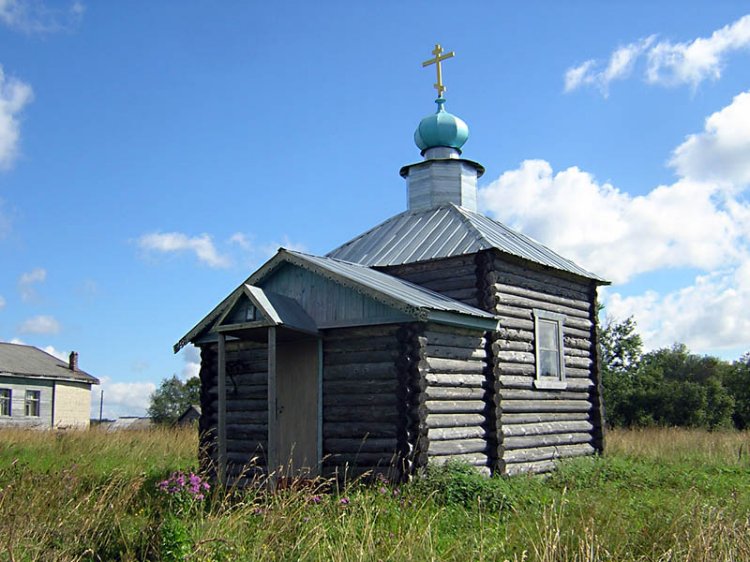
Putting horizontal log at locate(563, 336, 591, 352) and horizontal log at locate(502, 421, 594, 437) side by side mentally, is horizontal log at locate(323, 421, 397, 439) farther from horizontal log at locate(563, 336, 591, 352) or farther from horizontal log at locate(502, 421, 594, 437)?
horizontal log at locate(563, 336, 591, 352)

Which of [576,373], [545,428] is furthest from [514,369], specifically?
[576,373]

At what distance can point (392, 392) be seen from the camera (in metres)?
11.7

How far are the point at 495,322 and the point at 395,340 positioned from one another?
6.94ft

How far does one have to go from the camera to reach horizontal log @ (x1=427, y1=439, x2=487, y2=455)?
460 inches

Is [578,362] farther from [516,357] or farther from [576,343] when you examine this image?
[516,357]

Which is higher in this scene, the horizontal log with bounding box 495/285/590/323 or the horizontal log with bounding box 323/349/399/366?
the horizontal log with bounding box 495/285/590/323

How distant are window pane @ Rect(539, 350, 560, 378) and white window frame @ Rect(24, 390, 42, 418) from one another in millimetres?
27210

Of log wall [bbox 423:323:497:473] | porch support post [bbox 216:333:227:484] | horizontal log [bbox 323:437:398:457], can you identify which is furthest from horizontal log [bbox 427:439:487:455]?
porch support post [bbox 216:333:227:484]

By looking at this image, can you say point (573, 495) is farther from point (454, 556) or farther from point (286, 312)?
point (286, 312)

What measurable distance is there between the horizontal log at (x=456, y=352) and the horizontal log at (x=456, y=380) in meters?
0.29

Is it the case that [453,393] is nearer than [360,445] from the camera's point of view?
No

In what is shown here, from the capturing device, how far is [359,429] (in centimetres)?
1191

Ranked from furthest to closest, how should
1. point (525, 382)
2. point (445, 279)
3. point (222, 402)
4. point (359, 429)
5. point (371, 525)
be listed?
point (445, 279)
point (525, 382)
point (222, 402)
point (359, 429)
point (371, 525)

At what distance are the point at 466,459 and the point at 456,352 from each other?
66.7 inches
